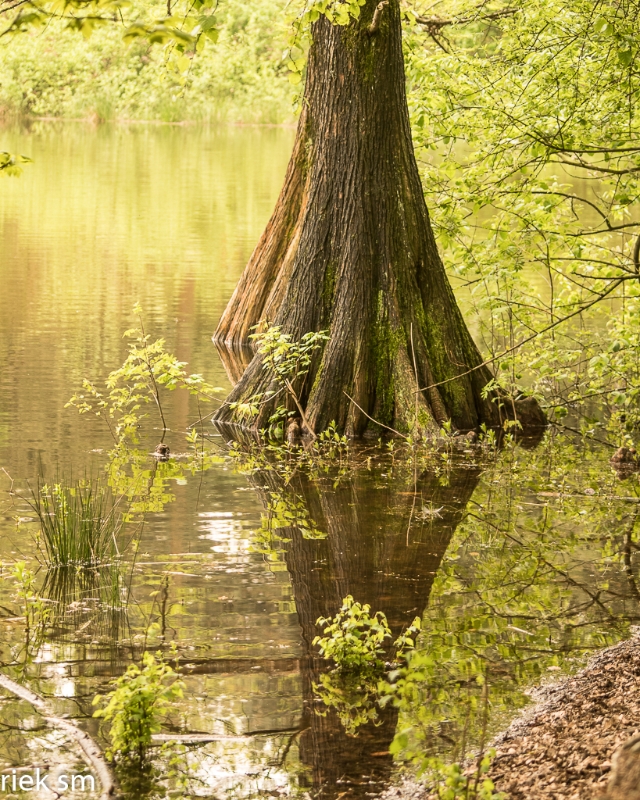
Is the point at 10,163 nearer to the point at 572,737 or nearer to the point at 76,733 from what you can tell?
the point at 76,733

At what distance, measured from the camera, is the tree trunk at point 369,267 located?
32.7 feet

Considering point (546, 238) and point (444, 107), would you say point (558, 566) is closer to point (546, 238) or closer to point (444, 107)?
point (546, 238)

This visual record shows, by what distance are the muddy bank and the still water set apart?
0.47 ft

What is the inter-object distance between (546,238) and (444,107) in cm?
166

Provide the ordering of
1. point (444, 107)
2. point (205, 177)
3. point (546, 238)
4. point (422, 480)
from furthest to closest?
point (205, 177) → point (444, 107) → point (546, 238) → point (422, 480)

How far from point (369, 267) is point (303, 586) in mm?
4067

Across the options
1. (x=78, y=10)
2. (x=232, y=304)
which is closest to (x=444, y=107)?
(x=232, y=304)

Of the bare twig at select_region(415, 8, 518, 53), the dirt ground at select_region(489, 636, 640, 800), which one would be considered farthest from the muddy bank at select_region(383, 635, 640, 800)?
the bare twig at select_region(415, 8, 518, 53)

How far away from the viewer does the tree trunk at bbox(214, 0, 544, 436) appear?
998 centimetres

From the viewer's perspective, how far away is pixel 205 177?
33.7 meters

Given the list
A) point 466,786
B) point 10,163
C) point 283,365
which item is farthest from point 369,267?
point 466,786

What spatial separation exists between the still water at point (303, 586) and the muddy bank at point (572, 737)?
14 cm

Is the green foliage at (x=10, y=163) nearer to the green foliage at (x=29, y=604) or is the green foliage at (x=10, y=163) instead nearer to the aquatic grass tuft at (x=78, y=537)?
the green foliage at (x=29, y=604)

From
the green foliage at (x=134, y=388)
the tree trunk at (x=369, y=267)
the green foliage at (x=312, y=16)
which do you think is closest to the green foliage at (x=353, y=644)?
the green foliage at (x=312, y=16)
